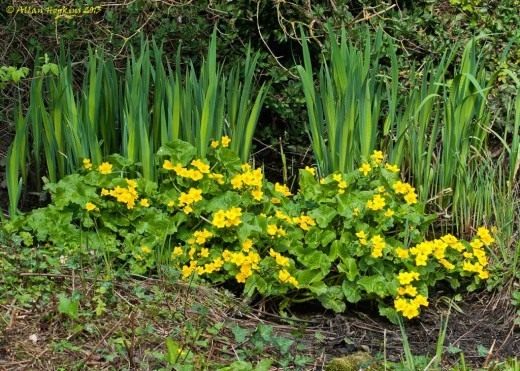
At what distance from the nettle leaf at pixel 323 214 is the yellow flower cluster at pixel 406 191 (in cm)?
28

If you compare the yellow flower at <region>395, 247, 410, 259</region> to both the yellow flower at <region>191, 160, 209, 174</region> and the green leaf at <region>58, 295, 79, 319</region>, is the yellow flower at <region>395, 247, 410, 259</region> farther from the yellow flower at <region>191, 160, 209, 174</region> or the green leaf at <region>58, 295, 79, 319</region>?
the green leaf at <region>58, 295, 79, 319</region>

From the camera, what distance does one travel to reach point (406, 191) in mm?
3539

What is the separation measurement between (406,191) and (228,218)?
2.42ft

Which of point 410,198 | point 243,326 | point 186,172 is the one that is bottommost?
point 243,326

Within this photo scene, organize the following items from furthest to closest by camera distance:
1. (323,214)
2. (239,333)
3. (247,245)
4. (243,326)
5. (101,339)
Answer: (323,214)
(247,245)
(243,326)
(239,333)
(101,339)

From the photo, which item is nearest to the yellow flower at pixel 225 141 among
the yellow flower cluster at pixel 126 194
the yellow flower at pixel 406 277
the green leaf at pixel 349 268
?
the yellow flower cluster at pixel 126 194

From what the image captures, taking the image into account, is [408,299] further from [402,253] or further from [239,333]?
[239,333]

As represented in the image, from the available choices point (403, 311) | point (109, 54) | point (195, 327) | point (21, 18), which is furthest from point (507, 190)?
point (21, 18)

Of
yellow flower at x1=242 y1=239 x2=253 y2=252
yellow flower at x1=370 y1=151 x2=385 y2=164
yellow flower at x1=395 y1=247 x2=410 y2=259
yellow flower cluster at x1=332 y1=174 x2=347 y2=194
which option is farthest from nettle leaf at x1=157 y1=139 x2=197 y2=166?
yellow flower at x1=395 y1=247 x2=410 y2=259

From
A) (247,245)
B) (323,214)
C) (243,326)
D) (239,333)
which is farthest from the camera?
(323,214)

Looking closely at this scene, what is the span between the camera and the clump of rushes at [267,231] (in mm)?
3354

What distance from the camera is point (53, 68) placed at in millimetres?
3615

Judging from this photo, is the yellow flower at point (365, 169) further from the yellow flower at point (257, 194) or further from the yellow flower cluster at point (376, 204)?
the yellow flower at point (257, 194)

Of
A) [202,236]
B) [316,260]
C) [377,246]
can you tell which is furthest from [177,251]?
[377,246]
